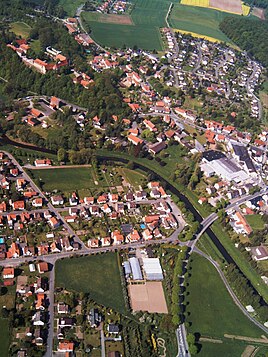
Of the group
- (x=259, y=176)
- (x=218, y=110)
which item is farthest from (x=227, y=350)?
(x=218, y=110)

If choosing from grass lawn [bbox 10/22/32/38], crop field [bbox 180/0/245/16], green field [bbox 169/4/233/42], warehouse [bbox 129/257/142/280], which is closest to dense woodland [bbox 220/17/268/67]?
green field [bbox 169/4/233/42]

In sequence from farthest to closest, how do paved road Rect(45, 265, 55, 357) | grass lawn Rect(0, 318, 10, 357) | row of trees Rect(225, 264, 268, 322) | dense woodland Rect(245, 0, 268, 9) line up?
dense woodland Rect(245, 0, 268, 9), row of trees Rect(225, 264, 268, 322), paved road Rect(45, 265, 55, 357), grass lawn Rect(0, 318, 10, 357)

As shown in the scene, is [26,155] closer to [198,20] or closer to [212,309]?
[212,309]

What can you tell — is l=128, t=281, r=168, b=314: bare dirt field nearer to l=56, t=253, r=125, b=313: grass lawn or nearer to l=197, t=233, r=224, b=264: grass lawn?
l=56, t=253, r=125, b=313: grass lawn

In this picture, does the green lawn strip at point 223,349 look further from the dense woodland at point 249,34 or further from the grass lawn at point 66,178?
the dense woodland at point 249,34

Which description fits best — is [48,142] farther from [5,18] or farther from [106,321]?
[5,18]
